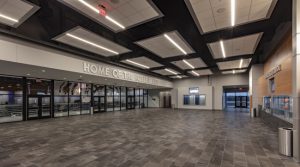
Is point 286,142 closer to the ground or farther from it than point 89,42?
closer to the ground

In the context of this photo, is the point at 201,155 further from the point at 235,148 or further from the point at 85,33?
the point at 85,33

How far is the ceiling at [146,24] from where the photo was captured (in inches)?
176

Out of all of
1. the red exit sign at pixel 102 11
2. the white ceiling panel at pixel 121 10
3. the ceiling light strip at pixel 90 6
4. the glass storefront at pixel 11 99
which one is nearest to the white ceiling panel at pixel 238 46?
the white ceiling panel at pixel 121 10

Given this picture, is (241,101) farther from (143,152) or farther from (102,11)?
(102,11)

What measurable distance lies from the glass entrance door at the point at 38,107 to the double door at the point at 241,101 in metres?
25.6

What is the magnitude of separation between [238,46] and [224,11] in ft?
13.3

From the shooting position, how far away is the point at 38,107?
1157 centimetres


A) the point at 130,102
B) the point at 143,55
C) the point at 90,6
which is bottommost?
the point at 130,102

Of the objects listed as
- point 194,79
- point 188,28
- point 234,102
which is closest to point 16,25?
point 188,28

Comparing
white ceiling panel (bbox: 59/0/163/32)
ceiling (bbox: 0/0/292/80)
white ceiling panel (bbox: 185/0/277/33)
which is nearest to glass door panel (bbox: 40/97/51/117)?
ceiling (bbox: 0/0/292/80)

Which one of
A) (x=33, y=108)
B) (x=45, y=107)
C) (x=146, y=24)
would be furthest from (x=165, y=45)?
(x=33, y=108)

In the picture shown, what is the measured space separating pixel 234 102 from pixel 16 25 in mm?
28147

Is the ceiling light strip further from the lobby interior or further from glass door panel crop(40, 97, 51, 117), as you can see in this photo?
glass door panel crop(40, 97, 51, 117)

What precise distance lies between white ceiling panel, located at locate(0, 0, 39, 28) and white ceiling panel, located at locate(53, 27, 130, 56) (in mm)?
1456
